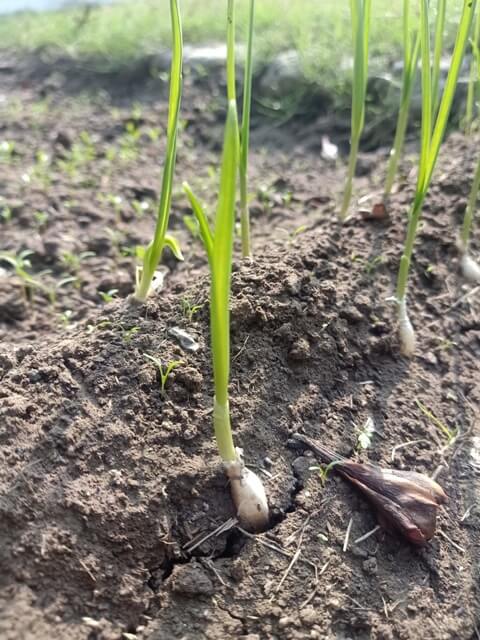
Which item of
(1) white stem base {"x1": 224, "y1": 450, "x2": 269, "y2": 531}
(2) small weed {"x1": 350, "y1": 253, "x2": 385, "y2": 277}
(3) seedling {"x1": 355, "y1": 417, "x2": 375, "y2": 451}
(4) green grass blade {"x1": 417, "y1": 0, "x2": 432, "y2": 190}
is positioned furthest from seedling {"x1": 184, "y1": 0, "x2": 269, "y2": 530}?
(2) small weed {"x1": 350, "y1": 253, "x2": 385, "y2": 277}

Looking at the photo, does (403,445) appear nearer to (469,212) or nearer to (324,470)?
(324,470)

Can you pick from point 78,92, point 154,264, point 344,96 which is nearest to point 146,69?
point 78,92

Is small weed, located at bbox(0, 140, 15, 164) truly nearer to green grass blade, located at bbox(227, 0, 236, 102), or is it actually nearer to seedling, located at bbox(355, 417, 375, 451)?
green grass blade, located at bbox(227, 0, 236, 102)

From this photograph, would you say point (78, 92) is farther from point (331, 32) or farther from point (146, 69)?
point (331, 32)

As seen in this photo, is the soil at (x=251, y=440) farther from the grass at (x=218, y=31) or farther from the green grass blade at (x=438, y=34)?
the grass at (x=218, y=31)

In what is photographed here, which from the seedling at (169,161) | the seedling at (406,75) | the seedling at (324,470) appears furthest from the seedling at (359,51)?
the seedling at (324,470)
